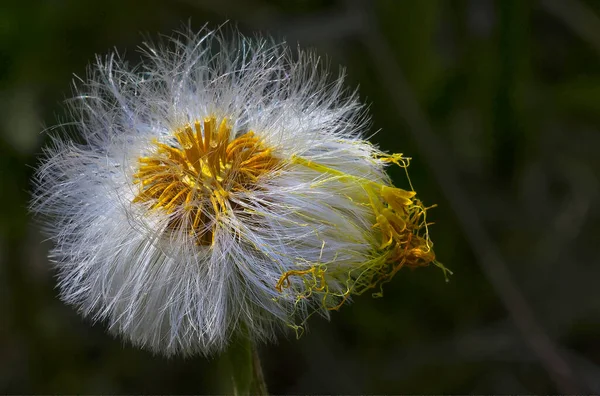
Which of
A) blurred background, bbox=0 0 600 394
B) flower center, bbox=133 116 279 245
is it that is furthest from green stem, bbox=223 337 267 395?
blurred background, bbox=0 0 600 394

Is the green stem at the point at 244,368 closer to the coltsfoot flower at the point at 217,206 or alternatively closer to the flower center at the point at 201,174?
the coltsfoot flower at the point at 217,206

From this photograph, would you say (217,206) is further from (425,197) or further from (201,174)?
(425,197)

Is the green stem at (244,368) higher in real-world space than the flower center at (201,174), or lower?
lower

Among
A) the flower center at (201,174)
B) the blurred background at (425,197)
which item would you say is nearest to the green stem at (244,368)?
the flower center at (201,174)

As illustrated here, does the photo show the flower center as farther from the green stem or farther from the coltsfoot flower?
the green stem

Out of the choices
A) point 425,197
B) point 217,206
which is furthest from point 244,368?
point 425,197

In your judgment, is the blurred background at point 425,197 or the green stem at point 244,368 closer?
the green stem at point 244,368
